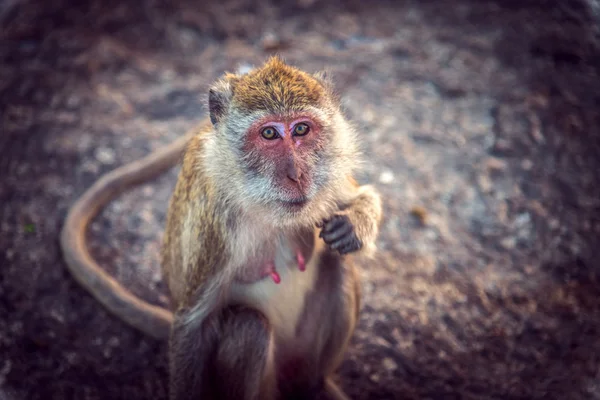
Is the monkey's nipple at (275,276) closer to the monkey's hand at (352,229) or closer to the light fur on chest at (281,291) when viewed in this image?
the light fur on chest at (281,291)

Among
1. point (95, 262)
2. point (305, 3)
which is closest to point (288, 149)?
point (95, 262)

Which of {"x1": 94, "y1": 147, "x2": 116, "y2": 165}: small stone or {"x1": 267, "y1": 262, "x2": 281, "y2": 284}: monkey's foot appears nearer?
{"x1": 267, "y1": 262, "x2": 281, "y2": 284}: monkey's foot

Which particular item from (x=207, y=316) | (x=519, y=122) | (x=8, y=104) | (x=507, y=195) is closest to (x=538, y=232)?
(x=507, y=195)

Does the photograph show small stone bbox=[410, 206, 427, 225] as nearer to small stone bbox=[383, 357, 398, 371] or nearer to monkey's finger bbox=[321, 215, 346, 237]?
small stone bbox=[383, 357, 398, 371]

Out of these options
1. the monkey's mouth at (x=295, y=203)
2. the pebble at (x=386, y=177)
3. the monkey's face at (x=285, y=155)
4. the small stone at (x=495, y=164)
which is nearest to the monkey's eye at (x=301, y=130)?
the monkey's face at (x=285, y=155)

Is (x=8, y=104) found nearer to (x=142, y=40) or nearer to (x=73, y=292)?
(x=142, y=40)

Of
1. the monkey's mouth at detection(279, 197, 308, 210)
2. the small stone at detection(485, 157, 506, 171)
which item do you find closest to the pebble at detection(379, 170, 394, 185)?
the small stone at detection(485, 157, 506, 171)
